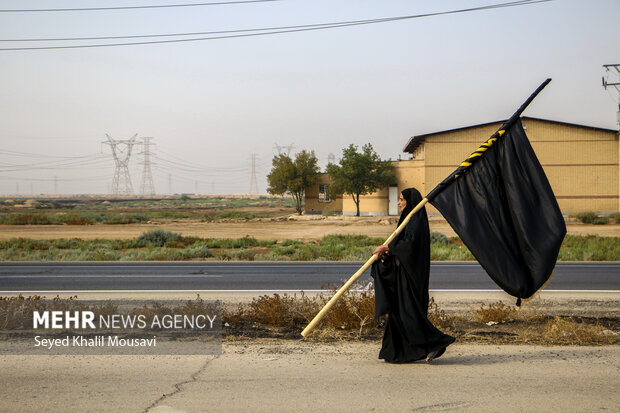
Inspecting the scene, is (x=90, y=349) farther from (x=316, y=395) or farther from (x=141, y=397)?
(x=316, y=395)

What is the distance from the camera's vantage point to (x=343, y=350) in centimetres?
691

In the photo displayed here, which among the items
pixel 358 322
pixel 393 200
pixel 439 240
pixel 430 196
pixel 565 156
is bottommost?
pixel 439 240

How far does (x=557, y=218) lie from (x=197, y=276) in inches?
446

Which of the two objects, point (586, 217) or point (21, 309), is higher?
point (586, 217)

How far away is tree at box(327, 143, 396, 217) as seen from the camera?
51156 mm

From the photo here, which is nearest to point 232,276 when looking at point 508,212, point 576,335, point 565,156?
point 576,335

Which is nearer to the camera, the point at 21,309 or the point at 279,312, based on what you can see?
the point at 21,309

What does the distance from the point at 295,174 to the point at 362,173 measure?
43.4 ft

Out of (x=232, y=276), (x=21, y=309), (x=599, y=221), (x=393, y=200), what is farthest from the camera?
(x=393, y=200)

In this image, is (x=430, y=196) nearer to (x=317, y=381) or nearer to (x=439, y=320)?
(x=317, y=381)

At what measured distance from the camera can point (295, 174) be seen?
207 ft

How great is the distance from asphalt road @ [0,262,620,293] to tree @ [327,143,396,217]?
32.2 metres

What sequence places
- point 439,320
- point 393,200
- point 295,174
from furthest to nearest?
point 295,174
point 393,200
point 439,320

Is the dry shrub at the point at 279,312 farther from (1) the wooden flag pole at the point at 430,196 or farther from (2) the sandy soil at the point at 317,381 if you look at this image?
(1) the wooden flag pole at the point at 430,196
